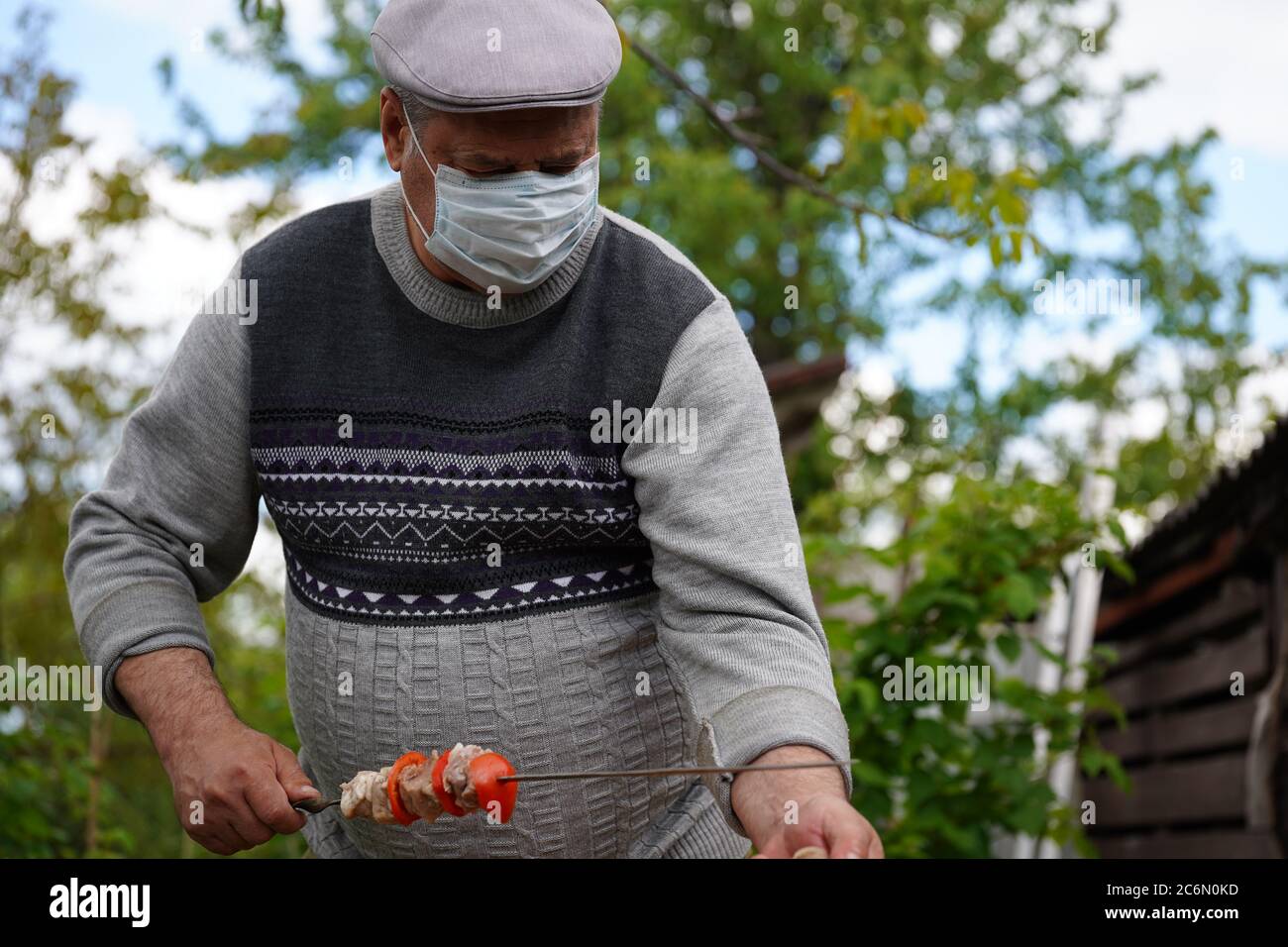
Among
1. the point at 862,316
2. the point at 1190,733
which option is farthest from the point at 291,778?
the point at 862,316

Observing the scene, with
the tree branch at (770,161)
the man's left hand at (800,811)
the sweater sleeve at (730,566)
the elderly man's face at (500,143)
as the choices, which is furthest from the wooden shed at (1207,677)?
the man's left hand at (800,811)

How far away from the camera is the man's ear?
2518 millimetres

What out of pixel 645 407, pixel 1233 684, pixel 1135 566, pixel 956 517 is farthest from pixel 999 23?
pixel 645 407

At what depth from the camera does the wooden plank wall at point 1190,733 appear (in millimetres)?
6590

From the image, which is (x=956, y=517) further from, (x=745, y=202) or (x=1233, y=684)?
(x=745, y=202)

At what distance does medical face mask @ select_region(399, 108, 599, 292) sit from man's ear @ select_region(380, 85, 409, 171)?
3.3 inches

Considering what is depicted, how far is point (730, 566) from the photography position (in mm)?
2162

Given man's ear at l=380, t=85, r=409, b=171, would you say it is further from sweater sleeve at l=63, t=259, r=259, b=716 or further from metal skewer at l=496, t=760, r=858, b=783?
metal skewer at l=496, t=760, r=858, b=783

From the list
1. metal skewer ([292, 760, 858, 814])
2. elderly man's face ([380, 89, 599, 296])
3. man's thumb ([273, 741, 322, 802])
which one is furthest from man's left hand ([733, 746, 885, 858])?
elderly man's face ([380, 89, 599, 296])

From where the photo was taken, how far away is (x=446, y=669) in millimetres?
2363

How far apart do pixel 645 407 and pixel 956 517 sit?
292cm

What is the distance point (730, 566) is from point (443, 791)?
21.0 inches

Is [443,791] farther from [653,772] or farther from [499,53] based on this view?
A: [499,53]

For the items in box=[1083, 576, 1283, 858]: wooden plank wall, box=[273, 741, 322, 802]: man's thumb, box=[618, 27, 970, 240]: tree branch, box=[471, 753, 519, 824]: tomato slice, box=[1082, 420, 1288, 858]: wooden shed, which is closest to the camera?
box=[471, 753, 519, 824]: tomato slice
